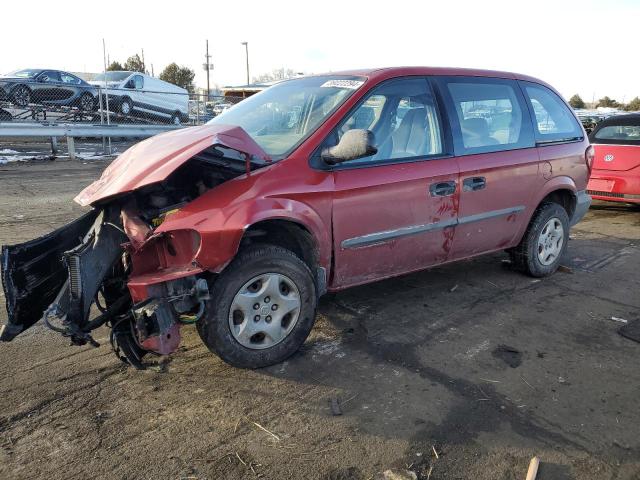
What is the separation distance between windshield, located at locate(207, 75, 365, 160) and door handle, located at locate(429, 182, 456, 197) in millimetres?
945

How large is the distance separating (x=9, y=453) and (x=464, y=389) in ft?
8.00

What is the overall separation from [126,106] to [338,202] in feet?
51.4

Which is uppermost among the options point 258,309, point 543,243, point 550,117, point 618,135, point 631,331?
point 550,117

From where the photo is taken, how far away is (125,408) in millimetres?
2900

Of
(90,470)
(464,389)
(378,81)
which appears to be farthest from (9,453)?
(378,81)

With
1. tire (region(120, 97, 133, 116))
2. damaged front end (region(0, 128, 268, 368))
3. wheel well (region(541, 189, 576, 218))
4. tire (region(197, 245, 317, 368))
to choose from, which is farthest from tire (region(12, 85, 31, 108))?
wheel well (region(541, 189, 576, 218))

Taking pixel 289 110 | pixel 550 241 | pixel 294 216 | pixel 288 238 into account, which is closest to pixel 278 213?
pixel 294 216

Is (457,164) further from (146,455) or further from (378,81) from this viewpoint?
Answer: (146,455)

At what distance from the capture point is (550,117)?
16.7 ft

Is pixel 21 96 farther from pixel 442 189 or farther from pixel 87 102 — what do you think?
pixel 442 189

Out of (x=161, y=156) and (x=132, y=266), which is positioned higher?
(x=161, y=156)

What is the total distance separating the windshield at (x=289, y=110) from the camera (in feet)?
11.8

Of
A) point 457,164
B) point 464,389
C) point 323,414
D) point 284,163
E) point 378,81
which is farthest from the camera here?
point 457,164

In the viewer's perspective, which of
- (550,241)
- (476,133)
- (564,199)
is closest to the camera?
(476,133)
